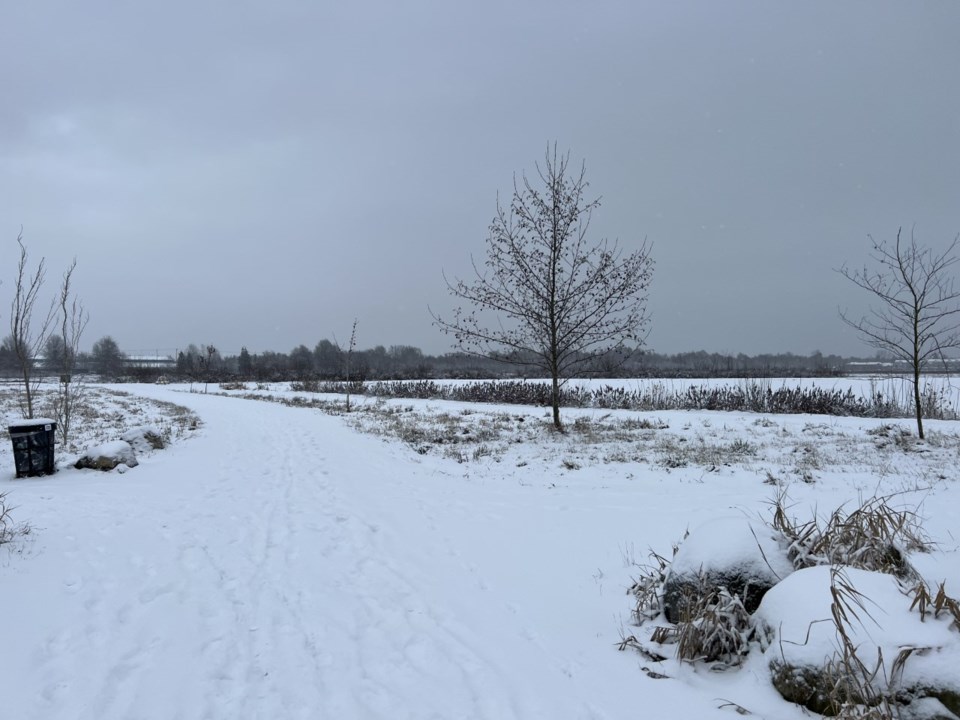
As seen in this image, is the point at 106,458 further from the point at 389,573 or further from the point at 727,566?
the point at 727,566

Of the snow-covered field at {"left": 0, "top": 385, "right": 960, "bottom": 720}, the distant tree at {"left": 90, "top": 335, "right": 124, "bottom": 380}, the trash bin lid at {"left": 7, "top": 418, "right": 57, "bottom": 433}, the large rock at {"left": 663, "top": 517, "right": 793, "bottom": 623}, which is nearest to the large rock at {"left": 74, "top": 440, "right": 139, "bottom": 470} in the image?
the snow-covered field at {"left": 0, "top": 385, "right": 960, "bottom": 720}

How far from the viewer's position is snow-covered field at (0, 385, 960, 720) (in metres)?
2.75

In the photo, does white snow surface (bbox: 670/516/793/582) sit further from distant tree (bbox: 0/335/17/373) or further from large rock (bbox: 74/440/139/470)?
distant tree (bbox: 0/335/17/373)

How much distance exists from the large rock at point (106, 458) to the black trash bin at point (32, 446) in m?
0.50

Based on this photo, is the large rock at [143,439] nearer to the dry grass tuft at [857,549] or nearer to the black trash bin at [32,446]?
the black trash bin at [32,446]

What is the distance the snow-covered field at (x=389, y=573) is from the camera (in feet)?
9.02

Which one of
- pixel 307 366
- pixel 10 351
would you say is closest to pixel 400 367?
pixel 307 366

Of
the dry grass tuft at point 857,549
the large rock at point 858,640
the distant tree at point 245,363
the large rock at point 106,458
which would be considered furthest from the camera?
the distant tree at point 245,363

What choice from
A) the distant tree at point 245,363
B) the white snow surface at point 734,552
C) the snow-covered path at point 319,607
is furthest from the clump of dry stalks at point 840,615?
the distant tree at point 245,363

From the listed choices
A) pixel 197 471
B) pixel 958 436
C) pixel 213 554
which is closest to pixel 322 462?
pixel 197 471

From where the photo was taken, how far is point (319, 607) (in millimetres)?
3768

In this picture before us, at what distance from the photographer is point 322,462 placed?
31.8 feet

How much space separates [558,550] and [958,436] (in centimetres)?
1036

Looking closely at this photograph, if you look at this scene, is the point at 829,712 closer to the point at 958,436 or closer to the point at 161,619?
the point at 161,619
